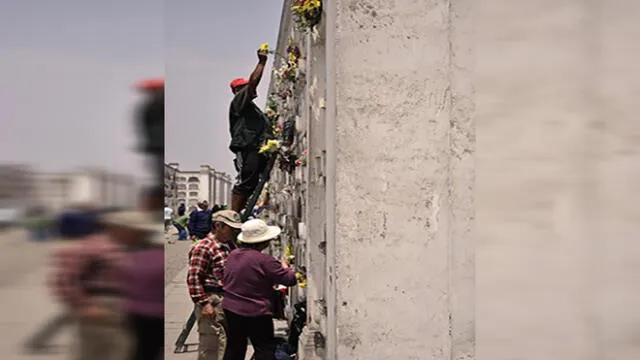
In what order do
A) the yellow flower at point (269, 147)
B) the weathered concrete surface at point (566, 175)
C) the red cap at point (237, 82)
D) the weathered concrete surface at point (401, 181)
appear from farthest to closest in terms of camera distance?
the yellow flower at point (269, 147) < the red cap at point (237, 82) < the weathered concrete surface at point (401, 181) < the weathered concrete surface at point (566, 175)

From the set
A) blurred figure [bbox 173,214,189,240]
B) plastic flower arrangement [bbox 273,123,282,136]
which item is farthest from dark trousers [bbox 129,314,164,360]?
blurred figure [bbox 173,214,189,240]

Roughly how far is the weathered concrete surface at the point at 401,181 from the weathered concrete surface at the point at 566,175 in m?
0.25

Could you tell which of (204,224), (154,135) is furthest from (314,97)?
(154,135)

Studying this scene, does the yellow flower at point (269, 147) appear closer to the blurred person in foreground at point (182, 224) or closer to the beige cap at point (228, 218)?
the beige cap at point (228, 218)

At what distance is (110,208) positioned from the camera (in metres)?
0.82

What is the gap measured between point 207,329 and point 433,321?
232 centimetres

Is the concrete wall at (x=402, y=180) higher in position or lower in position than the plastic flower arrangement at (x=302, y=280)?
higher

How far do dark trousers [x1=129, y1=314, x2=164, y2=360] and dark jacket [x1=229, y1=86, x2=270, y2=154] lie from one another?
4591 millimetres

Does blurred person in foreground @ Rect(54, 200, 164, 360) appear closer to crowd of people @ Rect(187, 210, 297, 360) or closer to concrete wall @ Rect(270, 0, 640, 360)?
concrete wall @ Rect(270, 0, 640, 360)

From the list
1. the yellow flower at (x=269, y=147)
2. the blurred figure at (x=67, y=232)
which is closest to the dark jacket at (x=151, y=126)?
the blurred figure at (x=67, y=232)

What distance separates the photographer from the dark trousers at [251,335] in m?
4.88

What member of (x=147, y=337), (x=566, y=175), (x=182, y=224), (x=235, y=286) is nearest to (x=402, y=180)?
(x=566, y=175)

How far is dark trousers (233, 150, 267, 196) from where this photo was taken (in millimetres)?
5625

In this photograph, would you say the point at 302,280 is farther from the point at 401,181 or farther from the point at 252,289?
the point at 401,181
